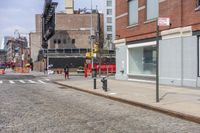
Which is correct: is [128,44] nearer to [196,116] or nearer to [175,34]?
[175,34]

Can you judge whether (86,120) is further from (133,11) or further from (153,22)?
(133,11)

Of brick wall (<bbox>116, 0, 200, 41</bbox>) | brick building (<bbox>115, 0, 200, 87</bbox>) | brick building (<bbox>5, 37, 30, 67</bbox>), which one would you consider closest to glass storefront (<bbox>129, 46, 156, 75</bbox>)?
brick building (<bbox>115, 0, 200, 87</bbox>)

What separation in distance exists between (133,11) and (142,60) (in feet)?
13.1

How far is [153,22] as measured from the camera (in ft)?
98.9

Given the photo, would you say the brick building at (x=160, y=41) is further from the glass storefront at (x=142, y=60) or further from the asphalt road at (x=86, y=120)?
the asphalt road at (x=86, y=120)

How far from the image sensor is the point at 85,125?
40.2 feet

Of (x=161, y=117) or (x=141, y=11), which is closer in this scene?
(x=161, y=117)

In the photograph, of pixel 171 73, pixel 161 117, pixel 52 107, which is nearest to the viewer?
A: pixel 161 117

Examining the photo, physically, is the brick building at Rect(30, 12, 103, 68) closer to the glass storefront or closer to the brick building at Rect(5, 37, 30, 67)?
the brick building at Rect(5, 37, 30, 67)

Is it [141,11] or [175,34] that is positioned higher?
[141,11]

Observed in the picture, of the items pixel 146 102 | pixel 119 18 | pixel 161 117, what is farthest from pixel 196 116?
pixel 119 18

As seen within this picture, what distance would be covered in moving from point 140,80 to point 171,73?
5.89 meters

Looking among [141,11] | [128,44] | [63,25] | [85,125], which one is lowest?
[85,125]

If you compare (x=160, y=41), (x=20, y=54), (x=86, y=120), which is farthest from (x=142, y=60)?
(x=20, y=54)
